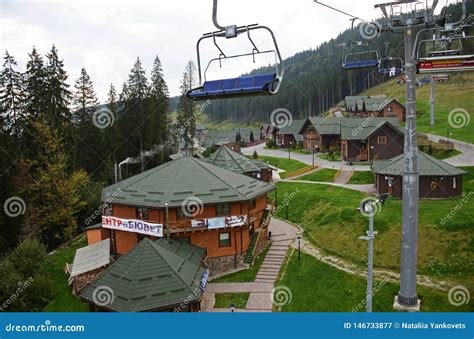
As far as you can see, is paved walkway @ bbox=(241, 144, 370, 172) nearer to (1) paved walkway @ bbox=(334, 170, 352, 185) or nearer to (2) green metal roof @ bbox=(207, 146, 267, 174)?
(1) paved walkway @ bbox=(334, 170, 352, 185)

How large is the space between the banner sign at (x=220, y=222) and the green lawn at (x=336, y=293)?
4.55 metres

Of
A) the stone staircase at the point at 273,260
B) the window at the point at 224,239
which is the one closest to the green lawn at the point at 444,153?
the stone staircase at the point at 273,260

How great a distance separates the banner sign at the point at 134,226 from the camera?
83.7ft

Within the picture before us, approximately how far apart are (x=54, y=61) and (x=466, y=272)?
142ft

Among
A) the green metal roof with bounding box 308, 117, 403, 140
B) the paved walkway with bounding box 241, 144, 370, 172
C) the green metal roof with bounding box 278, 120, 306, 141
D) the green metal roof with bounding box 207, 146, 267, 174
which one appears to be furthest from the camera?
the green metal roof with bounding box 278, 120, 306, 141

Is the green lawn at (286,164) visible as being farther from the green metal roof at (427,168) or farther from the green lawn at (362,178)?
the green metal roof at (427,168)

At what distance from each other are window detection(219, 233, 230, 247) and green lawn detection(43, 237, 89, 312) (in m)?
9.42

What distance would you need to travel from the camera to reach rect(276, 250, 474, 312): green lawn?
2033cm

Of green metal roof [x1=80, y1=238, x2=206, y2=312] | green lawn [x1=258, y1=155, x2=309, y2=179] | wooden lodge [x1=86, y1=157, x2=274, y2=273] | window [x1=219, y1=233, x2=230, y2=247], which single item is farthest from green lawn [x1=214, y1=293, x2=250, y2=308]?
green lawn [x1=258, y1=155, x2=309, y2=179]

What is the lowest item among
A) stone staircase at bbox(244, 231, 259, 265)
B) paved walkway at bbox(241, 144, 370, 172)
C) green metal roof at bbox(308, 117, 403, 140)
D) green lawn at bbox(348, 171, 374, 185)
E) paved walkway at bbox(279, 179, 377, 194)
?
stone staircase at bbox(244, 231, 259, 265)

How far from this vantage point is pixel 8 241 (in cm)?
3177

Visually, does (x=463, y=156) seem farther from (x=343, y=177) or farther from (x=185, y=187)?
(x=185, y=187)

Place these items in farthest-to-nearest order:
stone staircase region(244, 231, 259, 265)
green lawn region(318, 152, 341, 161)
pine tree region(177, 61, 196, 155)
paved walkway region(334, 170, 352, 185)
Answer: pine tree region(177, 61, 196, 155) → green lawn region(318, 152, 341, 161) → paved walkway region(334, 170, 352, 185) → stone staircase region(244, 231, 259, 265)

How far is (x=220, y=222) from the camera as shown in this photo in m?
26.5
